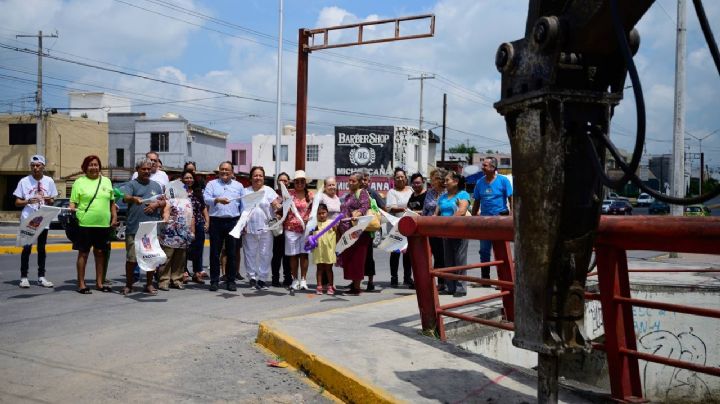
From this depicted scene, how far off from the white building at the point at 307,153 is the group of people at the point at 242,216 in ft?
170

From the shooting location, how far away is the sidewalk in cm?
419

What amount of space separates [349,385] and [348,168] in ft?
184

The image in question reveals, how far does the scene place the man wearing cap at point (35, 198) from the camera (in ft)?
29.6

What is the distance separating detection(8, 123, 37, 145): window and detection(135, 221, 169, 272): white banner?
43837 millimetres

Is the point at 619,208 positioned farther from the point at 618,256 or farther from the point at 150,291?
the point at 618,256

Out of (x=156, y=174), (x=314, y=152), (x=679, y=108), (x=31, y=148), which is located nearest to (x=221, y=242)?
(x=156, y=174)

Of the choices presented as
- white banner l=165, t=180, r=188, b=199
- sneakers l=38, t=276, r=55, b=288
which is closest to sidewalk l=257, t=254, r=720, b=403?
white banner l=165, t=180, r=188, b=199

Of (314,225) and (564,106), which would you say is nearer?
(564,106)

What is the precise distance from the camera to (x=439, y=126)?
60.4m

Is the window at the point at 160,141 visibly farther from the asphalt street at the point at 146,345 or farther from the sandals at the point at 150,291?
the sandals at the point at 150,291

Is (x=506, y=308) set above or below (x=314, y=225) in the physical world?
below

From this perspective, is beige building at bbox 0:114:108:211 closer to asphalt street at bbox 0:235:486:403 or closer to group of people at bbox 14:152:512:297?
group of people at bbox 14:152:512:297

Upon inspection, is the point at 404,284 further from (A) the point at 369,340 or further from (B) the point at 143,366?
(B) the point at 143,366

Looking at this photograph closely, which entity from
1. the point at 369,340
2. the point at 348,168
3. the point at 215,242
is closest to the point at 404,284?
the point at 215,242
